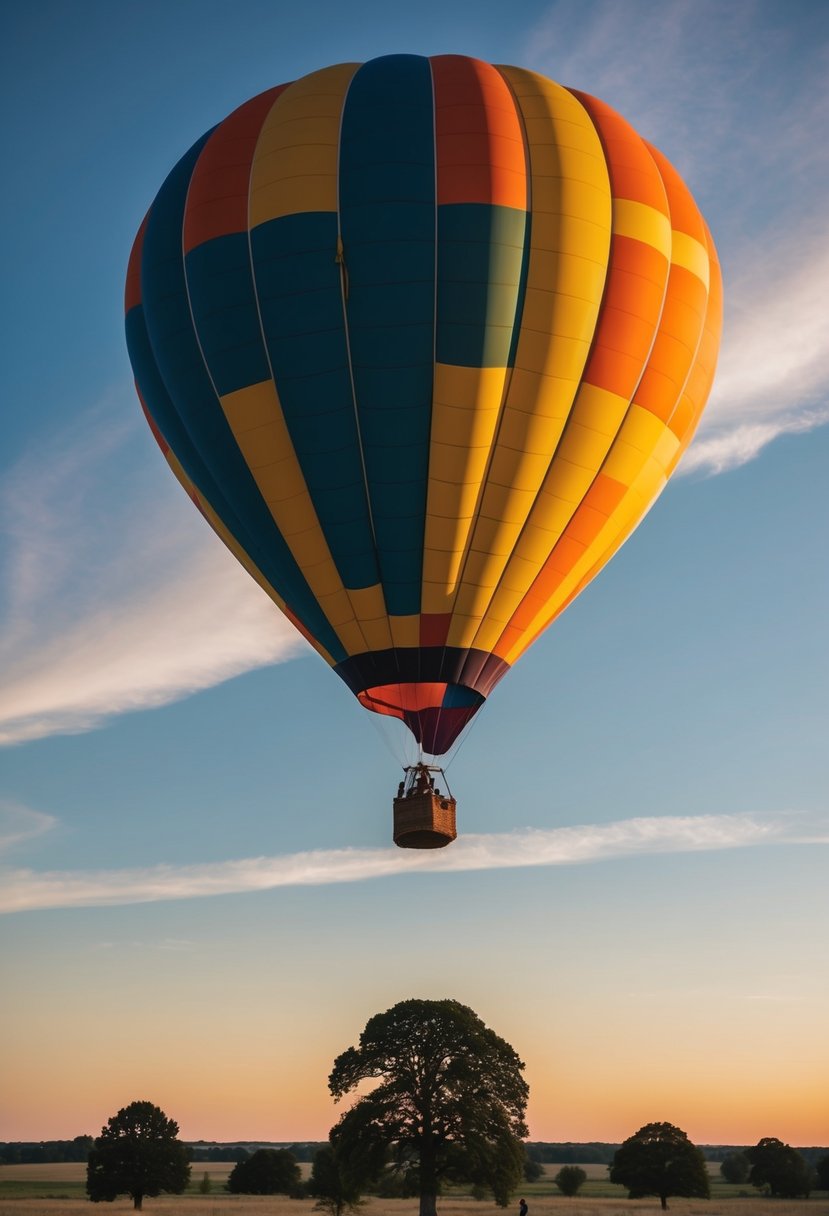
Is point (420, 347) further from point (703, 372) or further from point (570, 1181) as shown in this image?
point (570, 1181)

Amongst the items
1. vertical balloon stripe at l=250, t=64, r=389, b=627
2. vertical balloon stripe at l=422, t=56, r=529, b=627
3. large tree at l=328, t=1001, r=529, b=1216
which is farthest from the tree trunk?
vertical balloon stripe at l=250, t=64, r=389, b=627

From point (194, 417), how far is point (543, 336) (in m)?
6.75

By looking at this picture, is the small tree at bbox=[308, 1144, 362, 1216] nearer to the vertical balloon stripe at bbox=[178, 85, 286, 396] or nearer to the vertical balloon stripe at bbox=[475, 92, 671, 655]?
the vertical balloon stripe at bbox=[475, 92, 671, 655]

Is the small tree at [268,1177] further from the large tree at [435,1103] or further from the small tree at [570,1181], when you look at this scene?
the large tree at [435,1103]

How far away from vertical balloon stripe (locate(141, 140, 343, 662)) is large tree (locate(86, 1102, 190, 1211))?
29065 mm

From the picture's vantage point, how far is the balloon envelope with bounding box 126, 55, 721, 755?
21703 mm

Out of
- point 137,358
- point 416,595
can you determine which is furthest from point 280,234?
point 416,595

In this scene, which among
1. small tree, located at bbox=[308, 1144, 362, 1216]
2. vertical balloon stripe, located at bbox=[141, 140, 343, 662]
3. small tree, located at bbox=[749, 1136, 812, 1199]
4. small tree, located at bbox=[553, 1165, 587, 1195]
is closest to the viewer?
vertical balloon stripe, located at bbox=[141, 140, 343, 662]

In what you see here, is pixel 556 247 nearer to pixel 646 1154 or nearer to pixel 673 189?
pixel 673 189

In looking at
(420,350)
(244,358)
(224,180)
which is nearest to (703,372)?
(420,350)

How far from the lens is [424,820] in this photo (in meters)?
21.9

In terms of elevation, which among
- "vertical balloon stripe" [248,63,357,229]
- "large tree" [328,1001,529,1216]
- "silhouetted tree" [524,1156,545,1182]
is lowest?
"silhouetted tree" [524,1156,545,1182]

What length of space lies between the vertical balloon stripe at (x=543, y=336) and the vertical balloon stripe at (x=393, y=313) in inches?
49.2

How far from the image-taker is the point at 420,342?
2162 cm
